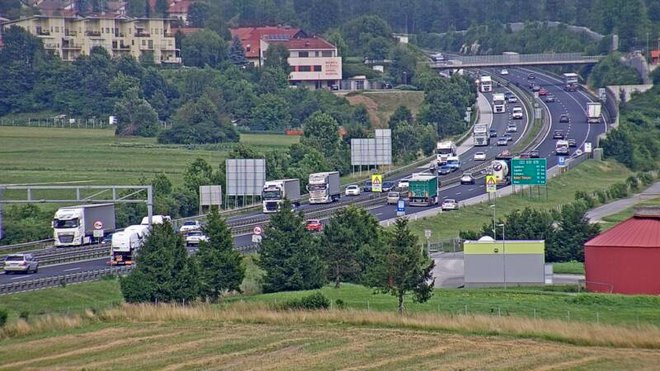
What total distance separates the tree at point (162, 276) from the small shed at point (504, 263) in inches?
623

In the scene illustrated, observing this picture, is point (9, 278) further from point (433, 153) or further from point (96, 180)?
point (433, 153)

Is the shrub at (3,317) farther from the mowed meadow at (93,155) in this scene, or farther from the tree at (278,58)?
the tree at (278,58)

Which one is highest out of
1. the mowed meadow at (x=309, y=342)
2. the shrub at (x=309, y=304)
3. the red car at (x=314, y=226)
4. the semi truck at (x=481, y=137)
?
the semi truck at (x=481, y=137)

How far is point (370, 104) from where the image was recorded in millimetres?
178250

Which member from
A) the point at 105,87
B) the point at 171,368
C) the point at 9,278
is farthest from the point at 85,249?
the point at 105,87

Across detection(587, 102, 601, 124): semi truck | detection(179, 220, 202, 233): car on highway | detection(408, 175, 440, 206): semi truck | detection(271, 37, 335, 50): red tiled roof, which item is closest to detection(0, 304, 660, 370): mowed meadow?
detection(179, 220, 202, 233): car on highway

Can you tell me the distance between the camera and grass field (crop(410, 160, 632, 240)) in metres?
99.2

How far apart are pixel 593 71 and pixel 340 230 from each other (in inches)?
4942

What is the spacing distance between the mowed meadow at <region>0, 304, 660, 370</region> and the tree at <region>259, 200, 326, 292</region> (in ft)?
32.2

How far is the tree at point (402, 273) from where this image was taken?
6156 cm

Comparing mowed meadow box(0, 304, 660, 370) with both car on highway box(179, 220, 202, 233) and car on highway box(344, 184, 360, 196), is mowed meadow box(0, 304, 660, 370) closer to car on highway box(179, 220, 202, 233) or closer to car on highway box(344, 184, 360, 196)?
car on highway box(179, 220, 202, 233)

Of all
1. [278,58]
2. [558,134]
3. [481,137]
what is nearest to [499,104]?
[558,134]

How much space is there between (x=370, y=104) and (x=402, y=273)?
384ft

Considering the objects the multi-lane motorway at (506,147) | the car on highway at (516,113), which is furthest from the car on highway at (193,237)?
the car on highway at (516,113)
